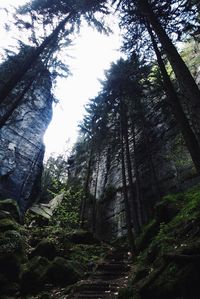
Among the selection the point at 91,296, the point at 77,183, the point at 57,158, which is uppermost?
the point at 57,158

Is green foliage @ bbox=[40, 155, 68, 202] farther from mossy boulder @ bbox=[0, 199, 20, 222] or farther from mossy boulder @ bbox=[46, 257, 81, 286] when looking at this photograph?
mossy boulder @ bbox=[46, 257, 81, 286]

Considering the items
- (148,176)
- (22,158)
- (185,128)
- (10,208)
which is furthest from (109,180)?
(185,128)

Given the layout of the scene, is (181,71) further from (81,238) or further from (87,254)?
(81,238)

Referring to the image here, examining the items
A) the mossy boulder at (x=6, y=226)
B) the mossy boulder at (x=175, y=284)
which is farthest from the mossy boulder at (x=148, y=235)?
the mossy boulder at (x=175, y=284)

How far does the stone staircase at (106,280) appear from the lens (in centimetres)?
878

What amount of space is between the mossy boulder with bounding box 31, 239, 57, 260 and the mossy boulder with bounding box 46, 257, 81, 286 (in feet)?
6.32

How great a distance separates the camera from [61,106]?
1521cm

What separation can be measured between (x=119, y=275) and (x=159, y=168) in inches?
487

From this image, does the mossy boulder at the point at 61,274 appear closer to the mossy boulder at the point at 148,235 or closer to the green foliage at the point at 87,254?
the green foliage at the point at 87,254

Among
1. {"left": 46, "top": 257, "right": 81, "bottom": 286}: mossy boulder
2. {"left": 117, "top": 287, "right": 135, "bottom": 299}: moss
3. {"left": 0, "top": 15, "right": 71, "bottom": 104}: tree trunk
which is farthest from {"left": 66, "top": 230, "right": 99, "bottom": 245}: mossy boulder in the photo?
{"left": 117, "top": 287, "right": 135, "bottom": 299}: moss

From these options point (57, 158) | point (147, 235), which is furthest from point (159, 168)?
point (57, 158)

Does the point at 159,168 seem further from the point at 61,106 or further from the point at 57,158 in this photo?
the point at 57,158

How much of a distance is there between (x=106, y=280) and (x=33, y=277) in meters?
3.08

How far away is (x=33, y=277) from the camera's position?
10930 mm
